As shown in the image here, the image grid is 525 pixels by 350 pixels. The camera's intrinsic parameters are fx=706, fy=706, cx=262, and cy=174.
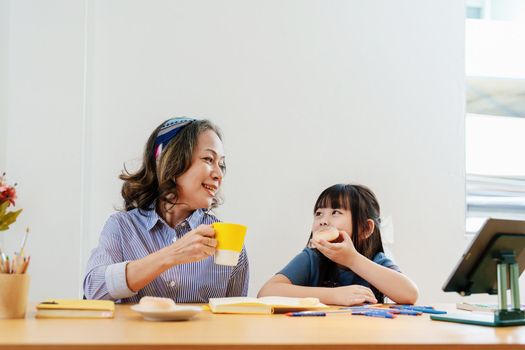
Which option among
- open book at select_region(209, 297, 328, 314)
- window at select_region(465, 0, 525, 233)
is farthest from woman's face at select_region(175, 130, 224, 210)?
window at select_region(465, 0, 525, 233)

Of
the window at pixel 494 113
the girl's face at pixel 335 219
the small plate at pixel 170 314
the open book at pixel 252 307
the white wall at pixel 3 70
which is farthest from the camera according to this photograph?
the window at pixel 494 113

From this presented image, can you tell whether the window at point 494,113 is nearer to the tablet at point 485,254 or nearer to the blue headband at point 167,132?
the blue headband at point 167,132

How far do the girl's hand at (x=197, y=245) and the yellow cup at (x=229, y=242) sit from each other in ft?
0.08

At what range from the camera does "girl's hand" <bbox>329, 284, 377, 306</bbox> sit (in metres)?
1.93

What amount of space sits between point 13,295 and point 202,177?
0.88 metres

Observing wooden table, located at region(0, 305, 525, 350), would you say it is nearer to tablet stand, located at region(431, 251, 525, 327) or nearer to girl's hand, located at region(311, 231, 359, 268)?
tablet stand, located at region(431, 251, 525, 327)

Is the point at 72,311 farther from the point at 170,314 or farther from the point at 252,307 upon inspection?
the point at 252,307

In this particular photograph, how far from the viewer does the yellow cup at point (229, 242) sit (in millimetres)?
1707

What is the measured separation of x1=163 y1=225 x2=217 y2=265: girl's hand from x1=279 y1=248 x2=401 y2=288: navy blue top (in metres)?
0.63

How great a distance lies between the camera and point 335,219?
2.47m

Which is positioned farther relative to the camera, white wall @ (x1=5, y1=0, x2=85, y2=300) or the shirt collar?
white wall @ (x1=5, y1=0, x2=85, y2=300)

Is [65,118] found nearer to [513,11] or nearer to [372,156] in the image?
[372,156]

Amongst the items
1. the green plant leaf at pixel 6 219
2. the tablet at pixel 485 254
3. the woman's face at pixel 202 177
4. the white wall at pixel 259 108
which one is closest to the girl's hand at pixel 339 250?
the woman's face at pixel 202 177

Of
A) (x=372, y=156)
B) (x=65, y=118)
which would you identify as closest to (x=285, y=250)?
(x=372, y=156)
